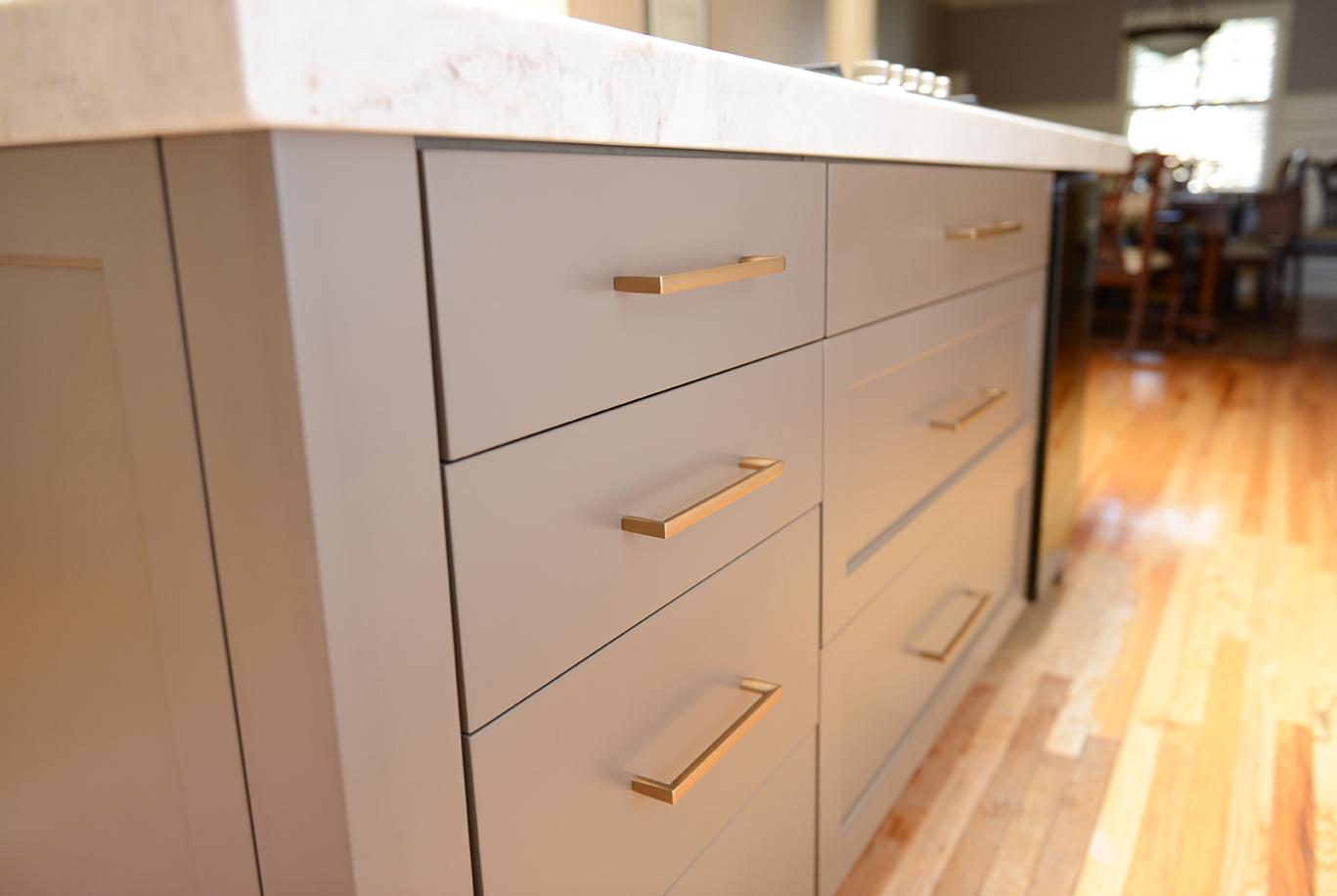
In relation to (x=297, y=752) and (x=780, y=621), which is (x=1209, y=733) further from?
(x=297, y=752)

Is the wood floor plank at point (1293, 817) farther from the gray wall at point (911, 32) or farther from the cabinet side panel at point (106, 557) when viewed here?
the gray wall at point (911, 32)

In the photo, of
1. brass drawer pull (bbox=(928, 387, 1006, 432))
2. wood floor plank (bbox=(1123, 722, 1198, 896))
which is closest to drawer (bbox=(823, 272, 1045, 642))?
brass drawer pull (bbox=(928, 387, 1006, 432))

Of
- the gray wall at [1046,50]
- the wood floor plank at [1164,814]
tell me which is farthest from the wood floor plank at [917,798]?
the gray wall at [1046,50]

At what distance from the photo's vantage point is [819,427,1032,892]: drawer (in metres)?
1.04

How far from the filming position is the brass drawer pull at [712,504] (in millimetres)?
629

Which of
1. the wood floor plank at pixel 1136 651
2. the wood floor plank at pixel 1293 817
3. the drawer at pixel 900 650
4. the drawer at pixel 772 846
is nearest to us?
the drawer at pixel 772 846

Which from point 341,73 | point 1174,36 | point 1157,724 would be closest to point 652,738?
point 341,73

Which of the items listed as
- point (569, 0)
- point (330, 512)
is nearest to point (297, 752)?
point (330, 512)

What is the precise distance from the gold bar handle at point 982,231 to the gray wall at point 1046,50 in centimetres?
664

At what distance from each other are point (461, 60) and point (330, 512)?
216 millimetres

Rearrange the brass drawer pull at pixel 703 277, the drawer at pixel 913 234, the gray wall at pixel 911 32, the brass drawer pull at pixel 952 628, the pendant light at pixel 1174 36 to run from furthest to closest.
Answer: the gray wall at pixel 911 32 → the pendant light at pixel 1174 36 → the brass drawer pull at pixel 952 628 → the drawer at pixel 913 234 → the brass drawer pull at pixel 703 277

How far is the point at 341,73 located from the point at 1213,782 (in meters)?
1.41

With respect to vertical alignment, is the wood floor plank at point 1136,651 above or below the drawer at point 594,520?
below

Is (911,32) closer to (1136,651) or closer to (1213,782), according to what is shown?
(1136,651)
